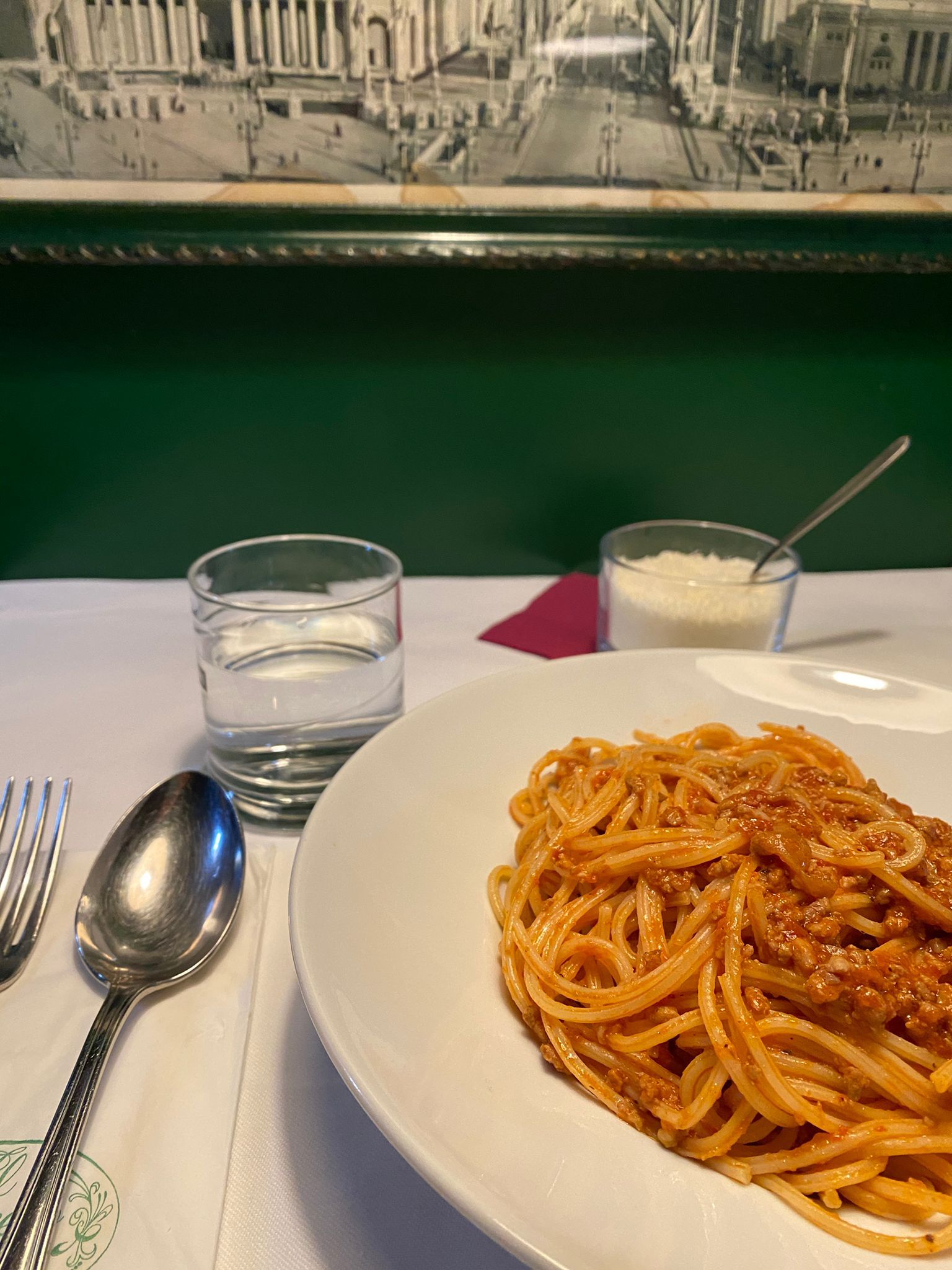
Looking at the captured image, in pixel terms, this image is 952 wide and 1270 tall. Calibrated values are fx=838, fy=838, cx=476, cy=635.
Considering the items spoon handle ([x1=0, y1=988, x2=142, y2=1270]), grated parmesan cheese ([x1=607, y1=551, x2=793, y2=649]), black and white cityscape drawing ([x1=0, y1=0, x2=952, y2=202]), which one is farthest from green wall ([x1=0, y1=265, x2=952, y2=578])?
spoon handle ([x1=0, y1=988, x2=142, y2=1270])

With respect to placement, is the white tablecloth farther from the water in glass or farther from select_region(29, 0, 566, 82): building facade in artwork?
select_region(29, 0, 566, 82): building facade in artwork

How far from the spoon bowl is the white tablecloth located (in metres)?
0.05

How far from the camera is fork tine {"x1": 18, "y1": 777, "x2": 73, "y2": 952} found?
0.72 meters

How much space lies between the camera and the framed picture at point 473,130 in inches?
51.1

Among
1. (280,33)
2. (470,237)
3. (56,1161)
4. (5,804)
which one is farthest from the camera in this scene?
(470,237)

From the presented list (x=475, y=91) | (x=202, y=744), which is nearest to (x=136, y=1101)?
(x=202, y=744)

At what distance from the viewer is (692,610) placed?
118cm

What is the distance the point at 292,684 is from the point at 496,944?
343mm

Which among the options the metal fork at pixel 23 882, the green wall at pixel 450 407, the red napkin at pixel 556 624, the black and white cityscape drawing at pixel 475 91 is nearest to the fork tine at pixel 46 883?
the metal fork at pixel 23 882

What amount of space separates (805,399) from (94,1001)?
1499 millimetres

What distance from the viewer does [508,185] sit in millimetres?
1383

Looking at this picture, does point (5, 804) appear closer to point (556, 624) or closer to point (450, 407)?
point (556, 624)

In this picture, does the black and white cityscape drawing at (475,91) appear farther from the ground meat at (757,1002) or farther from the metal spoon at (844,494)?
the ground meat at (757,1002)

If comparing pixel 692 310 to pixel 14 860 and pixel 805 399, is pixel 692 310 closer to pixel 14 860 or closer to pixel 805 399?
pixel 805 399
